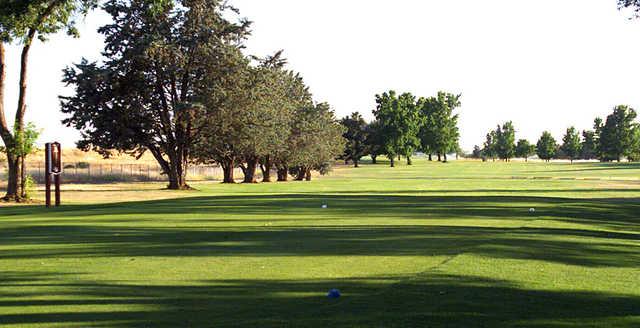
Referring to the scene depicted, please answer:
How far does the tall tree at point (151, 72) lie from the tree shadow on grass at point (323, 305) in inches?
1796

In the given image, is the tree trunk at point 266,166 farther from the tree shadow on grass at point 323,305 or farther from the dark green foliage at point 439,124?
the dark green foliage at point 439,124

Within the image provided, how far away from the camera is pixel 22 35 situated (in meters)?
38.5

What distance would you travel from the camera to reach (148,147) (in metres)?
61.4

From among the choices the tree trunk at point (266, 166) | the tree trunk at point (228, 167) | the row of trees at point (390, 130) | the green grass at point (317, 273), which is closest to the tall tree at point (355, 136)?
the row of trees at point (390, 130)

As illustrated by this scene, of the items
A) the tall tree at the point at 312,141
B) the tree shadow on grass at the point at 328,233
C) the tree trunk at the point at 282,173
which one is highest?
the tall tree at the point at 312,141

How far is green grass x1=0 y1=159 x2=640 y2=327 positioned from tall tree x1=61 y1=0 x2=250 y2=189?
111ft

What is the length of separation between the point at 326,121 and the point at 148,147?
132 feet

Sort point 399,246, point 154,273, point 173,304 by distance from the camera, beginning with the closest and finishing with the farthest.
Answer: point 173,304, point 154,273, point 399,246

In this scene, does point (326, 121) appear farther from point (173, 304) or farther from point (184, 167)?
point (173, 304)

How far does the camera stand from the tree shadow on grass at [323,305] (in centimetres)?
865

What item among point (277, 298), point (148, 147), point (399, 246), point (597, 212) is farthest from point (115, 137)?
point (277, 298)

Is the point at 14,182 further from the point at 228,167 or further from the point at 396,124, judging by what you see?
the point at 396,124

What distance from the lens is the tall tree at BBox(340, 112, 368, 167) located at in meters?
163

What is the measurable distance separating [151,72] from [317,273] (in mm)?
49048
